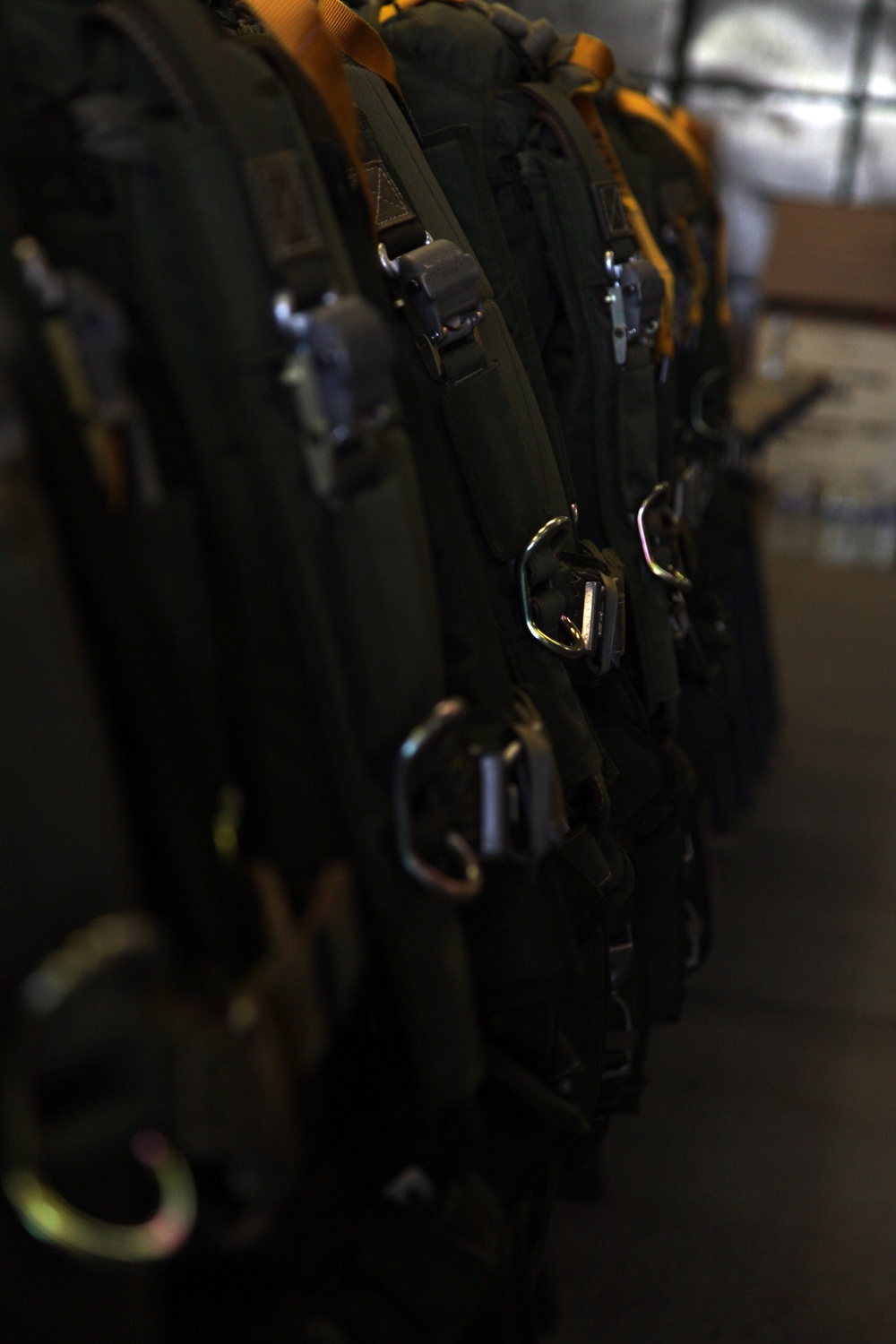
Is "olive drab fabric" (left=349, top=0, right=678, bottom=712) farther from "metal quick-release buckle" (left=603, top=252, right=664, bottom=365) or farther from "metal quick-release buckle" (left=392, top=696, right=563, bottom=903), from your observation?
"metal quick-release buckle" (left=392, top=696, right=563, bottom=903)

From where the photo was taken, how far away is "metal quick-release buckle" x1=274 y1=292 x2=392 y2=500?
575 millimetres

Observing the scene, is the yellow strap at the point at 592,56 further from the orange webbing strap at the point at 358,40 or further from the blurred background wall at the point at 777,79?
the blurred background wall at the point at 777,79

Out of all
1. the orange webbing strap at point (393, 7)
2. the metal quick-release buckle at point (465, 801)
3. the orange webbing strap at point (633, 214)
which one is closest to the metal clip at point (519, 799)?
the metal quick-release buckle at point (465, 801)

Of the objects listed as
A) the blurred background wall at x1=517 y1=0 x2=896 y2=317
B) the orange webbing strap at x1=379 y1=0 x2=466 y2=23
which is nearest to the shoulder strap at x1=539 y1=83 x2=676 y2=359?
the orange webbing strap at x1=379 y1=0 x2=466 y2=23

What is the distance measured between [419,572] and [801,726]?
238 centimetres

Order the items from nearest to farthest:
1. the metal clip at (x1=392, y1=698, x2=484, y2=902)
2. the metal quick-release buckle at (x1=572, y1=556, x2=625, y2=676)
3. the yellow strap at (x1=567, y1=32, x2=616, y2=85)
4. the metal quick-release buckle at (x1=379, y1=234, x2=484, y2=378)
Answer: the metal clip at (x1=392, y1=698, x2=484, y2=902), the metal quick-release buckle at (x1=379, y1=234, x2=484, y2=378), the metal quick-release buckle at (x1=572, y1=556, x2=625, y2=676), the yellow strap at (x1=567, y1=32, x2=616, y2=85)

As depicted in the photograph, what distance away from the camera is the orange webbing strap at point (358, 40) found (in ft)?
2.78

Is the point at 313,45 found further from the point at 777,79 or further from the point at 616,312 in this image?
the point at 777,79

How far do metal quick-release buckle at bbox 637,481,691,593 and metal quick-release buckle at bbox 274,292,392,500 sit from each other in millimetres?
554

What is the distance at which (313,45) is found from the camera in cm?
71

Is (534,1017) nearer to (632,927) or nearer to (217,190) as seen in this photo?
(632,927)

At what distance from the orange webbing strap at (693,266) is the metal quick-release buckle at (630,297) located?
1.56ft

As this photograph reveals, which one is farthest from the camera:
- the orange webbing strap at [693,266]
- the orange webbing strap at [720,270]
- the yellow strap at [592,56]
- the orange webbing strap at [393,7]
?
the orange webbing strap at [720,270]

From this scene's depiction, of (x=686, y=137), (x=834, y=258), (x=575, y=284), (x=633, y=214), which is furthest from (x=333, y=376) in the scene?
(x=834, y=258)
